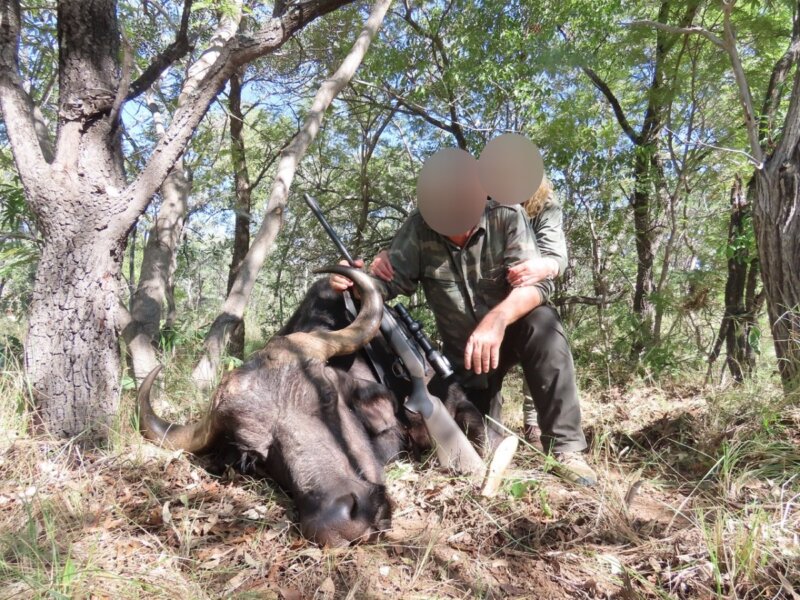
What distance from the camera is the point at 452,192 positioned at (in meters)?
2.87

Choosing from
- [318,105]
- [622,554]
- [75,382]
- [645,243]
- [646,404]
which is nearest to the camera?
[622,554]

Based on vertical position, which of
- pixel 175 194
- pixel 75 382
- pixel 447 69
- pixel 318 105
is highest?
pixel 447 69

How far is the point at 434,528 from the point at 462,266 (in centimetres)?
161

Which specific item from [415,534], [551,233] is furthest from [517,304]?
[415,534]

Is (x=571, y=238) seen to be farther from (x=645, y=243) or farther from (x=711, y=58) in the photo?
(x=711, y=58)

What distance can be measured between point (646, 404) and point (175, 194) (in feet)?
15.9

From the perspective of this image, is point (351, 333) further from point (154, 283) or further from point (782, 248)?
point (154, 283)

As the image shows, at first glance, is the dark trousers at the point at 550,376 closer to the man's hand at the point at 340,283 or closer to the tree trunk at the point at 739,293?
the man's hand at the point at 340,283

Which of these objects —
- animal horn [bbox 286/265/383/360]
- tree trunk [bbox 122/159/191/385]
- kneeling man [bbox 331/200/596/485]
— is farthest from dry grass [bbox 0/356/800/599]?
tree trunk [bbox 122/159/191/385]

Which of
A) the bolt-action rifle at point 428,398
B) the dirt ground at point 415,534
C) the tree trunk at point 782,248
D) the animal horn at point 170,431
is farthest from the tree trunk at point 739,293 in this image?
the animal horn at point 170,431

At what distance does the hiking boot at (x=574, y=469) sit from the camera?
2.42 m

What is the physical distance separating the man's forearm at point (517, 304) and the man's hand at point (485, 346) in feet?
0.20

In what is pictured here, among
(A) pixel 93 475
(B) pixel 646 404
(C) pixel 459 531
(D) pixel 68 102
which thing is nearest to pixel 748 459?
(C) pixel 459 531

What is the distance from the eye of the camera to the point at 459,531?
82.8 inches
